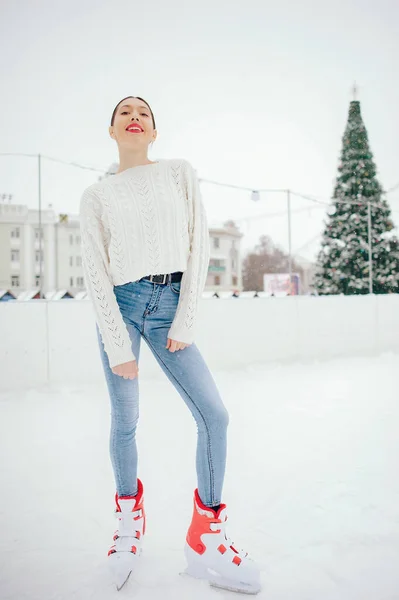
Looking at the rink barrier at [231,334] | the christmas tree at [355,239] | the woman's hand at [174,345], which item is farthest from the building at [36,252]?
the christmas tree at [355,239]

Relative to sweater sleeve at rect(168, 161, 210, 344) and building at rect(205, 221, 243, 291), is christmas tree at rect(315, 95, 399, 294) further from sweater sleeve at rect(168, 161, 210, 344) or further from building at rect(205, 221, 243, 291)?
sweater sleeve at rect(168, 161, 210, 344)

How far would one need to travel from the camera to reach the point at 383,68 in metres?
7.14

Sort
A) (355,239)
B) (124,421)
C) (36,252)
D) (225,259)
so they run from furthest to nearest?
(355,239) < (225,259) < (36,252) < (124,421)

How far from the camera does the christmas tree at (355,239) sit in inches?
382

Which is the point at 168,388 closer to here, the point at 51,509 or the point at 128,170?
the point at 51,509

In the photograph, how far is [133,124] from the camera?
1290 mm

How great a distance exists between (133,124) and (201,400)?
0.75m

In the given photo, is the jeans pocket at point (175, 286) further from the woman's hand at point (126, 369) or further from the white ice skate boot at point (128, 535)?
the white ice skate boot at point (128, 535)

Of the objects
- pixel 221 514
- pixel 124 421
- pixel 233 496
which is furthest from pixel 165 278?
pixel 233 496

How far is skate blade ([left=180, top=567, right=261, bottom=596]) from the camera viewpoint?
1.15m

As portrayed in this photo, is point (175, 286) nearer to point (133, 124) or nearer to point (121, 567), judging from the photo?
point (133, 124)

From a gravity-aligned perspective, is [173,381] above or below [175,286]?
below

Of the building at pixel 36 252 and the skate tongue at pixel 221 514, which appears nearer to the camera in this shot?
the skate tongue at pixel 221 514

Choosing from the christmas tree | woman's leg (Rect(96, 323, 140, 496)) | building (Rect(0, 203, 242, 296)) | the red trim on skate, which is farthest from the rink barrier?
the christmas tree
